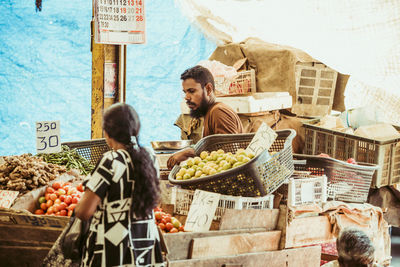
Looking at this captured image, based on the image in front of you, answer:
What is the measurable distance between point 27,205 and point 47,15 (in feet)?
14.9

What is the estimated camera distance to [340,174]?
457 cm

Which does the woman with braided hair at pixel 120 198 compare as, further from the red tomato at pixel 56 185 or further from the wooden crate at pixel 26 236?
the red tomato at pixel 56 185

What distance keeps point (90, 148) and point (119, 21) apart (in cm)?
142

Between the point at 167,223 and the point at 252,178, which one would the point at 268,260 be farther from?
the point at 167,223

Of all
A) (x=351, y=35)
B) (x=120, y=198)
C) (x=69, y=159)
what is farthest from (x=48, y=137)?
(x=351, y=35)

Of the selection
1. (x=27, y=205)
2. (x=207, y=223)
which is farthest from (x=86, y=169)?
(x=207, y=223)

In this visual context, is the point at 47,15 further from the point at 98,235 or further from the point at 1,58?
the point at 98,235

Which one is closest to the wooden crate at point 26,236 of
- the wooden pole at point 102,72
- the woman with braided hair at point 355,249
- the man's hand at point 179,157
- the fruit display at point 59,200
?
the fruit display at point 59,200

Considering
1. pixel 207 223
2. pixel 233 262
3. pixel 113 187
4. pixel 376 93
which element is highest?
pixel 376 93

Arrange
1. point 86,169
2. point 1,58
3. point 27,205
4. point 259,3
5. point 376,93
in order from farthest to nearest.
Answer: point 1,58, point 259,3, point 376,93, point 86,169, point 27,205

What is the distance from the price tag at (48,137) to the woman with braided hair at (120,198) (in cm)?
185

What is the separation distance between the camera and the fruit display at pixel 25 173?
162 inches

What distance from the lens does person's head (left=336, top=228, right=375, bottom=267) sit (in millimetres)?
3275

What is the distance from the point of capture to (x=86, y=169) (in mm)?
5016
